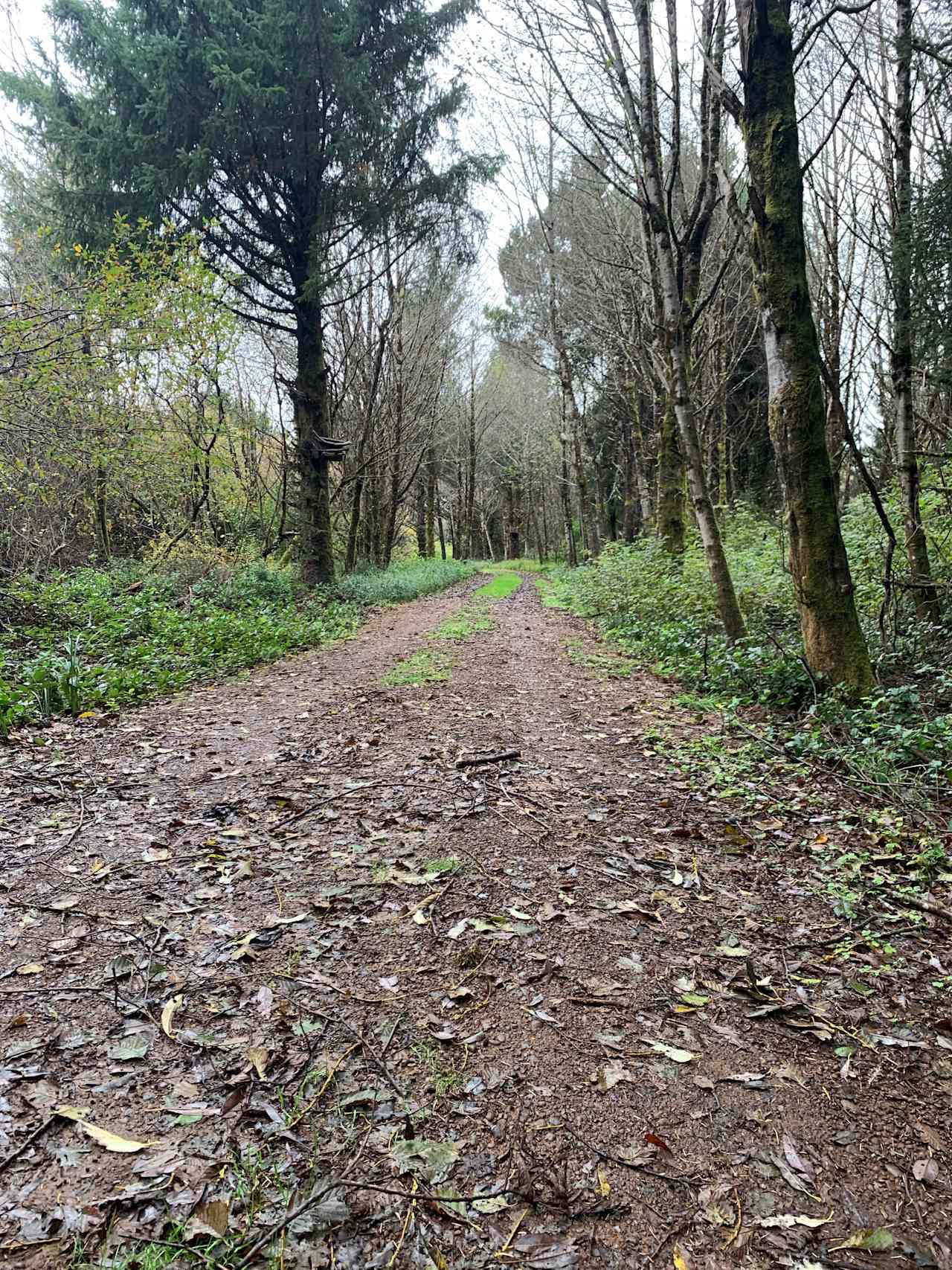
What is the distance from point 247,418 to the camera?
53.6 feet

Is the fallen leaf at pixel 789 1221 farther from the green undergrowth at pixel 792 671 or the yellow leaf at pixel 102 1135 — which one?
the green undergrowth at pixel 792 671

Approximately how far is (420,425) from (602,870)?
17153 mm

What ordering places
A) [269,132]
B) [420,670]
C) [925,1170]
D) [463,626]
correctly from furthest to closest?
[463,626] < [269,132] < [420,670] < [925,1170]

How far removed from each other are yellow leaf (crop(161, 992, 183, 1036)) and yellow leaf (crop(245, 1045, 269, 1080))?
300 mm

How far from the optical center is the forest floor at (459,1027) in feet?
5.06

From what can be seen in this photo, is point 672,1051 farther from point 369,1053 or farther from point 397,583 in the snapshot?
point 397,583

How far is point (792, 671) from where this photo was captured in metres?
5.33

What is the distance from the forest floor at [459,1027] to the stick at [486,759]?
116 millimetres

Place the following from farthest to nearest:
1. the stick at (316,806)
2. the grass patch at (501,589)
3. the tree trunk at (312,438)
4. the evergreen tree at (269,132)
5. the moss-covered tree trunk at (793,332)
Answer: the grass patch at (501,589)
the tree trunk at (312,438)
the evergreen tree at (269,132)
the moss-covered tree trunk at (793,332)
the stick at (316,806)

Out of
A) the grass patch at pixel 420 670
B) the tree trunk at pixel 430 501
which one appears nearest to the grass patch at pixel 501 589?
the tree trunk at pixel 430 501

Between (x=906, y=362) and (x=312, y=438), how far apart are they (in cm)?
952

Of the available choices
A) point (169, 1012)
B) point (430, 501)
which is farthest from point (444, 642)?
point (430, 501)

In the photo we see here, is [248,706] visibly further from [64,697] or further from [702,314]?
[702,314]

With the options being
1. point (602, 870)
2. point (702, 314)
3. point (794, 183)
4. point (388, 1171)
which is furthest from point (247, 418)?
point (388, 1171)
